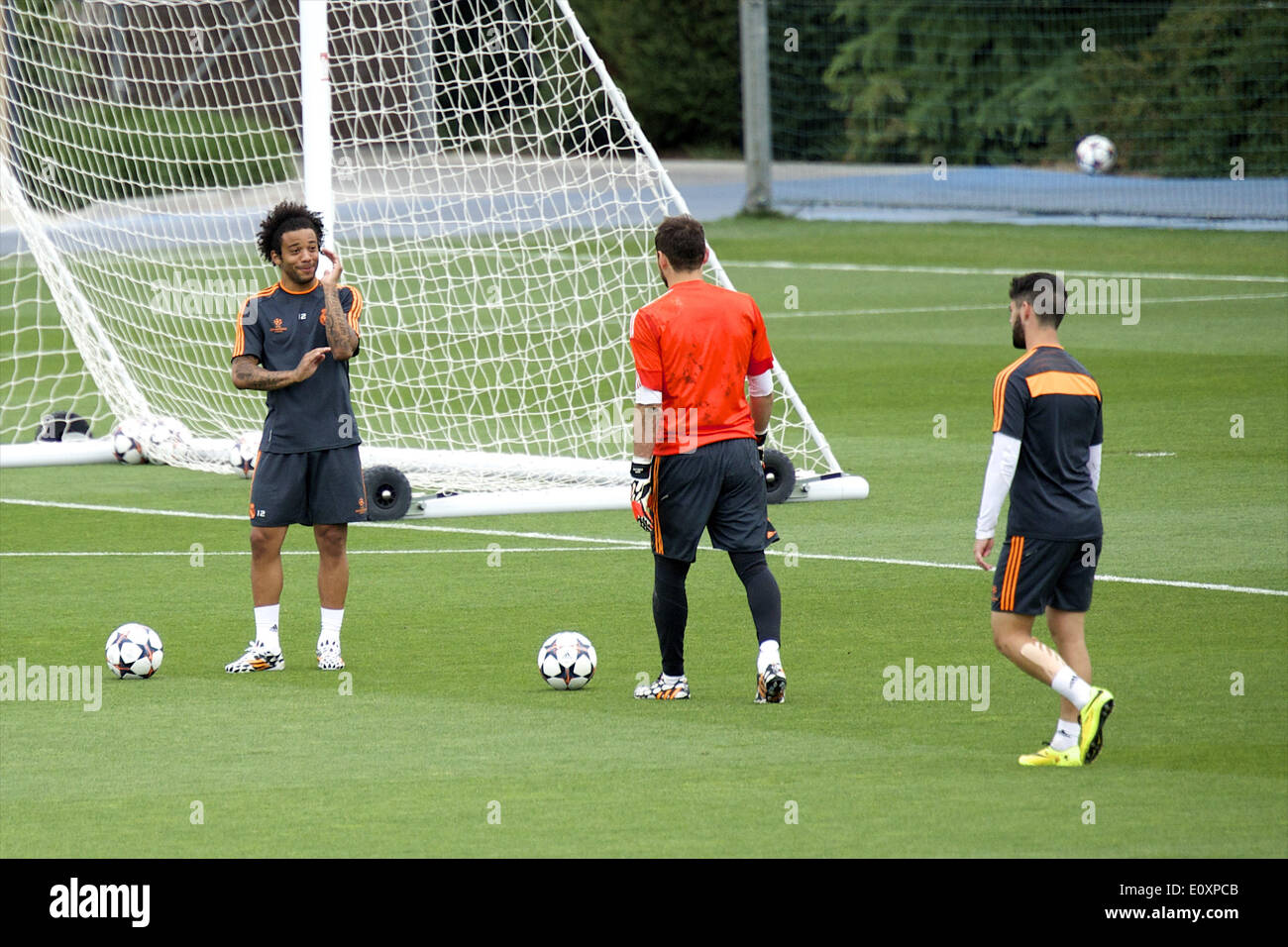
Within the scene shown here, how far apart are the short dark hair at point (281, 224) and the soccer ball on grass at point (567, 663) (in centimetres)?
206

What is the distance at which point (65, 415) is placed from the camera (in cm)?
1606

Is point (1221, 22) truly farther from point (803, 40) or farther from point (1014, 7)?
point (803, 40)

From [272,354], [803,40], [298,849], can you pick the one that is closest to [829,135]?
[803,40]

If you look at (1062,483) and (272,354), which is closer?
(1062,483)

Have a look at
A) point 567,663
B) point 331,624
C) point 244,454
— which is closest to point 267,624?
point 331,624

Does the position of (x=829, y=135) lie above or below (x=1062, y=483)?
above

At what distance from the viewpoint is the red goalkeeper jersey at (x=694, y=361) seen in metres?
8.20

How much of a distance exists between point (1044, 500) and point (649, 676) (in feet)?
7.23

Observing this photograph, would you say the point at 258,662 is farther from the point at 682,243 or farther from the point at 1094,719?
the point at 1094,719

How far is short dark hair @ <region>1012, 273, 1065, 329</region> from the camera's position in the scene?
7.25 m

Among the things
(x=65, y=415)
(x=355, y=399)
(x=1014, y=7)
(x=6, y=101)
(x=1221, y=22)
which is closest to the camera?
(x=6, y=101)

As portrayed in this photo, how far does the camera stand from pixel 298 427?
8977mm

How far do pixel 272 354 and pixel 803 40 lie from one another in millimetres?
33987

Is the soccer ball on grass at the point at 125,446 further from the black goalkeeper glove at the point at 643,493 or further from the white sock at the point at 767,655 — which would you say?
the white sock at the point at 767,655
